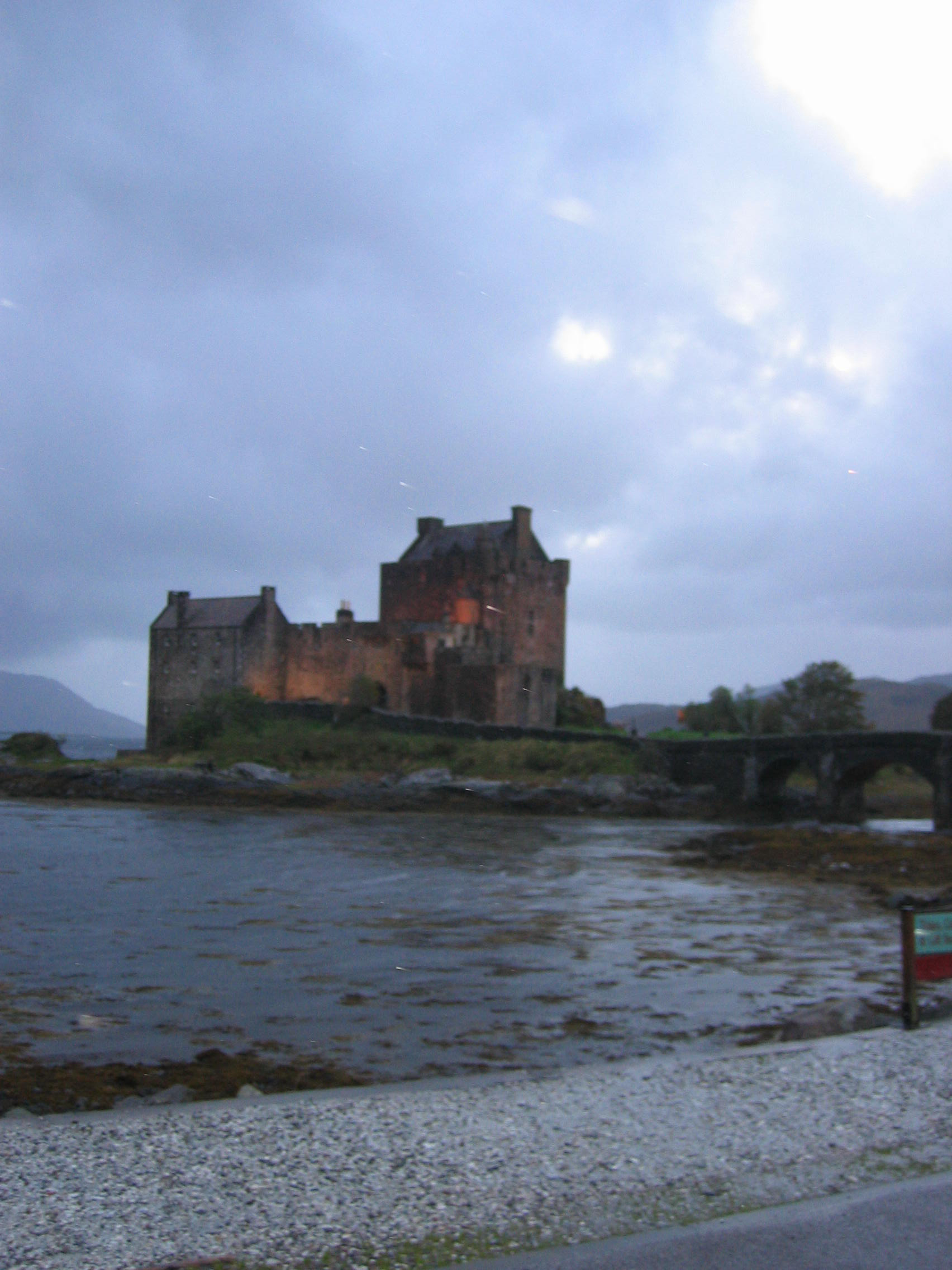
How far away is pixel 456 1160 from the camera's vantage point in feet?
17.0

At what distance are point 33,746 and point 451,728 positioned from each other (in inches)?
749

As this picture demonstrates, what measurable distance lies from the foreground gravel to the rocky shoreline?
31776mm

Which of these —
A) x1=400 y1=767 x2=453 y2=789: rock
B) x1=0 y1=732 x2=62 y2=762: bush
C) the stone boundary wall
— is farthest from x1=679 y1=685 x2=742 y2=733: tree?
x1=0 y1=732 x2=62 y2=762: bush

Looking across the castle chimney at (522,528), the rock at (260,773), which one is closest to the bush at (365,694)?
the rock at (260,773)

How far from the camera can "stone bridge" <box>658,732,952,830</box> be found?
36.6 m

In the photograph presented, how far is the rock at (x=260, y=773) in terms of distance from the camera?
42.9 m

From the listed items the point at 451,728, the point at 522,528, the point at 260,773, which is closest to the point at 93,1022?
the point at 260,773

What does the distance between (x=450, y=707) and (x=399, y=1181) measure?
144 feet

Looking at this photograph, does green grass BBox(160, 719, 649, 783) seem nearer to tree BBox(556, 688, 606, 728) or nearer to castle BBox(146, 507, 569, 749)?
castle BBox(146, 507, 569, 749)

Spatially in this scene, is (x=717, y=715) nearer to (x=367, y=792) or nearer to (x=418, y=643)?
(x=418, y=643)

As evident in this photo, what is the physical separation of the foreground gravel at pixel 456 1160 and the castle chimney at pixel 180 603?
49.4 m

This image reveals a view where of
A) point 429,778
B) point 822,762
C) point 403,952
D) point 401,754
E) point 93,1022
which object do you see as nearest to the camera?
point 93,1022

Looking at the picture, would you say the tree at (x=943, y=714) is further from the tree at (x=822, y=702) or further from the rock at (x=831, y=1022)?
the rock at (x=831, y=1022)

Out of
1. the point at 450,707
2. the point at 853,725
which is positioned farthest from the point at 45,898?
the point at 853,725
